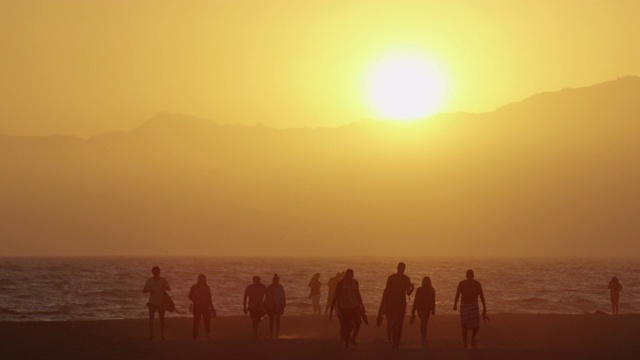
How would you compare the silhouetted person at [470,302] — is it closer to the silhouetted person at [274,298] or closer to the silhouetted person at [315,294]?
the silhouetted person at [274,298]

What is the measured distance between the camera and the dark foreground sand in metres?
24.5

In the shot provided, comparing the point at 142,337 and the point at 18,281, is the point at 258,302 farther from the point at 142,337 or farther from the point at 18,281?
the point at 18,281

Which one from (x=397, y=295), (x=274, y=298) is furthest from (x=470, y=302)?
(x=274, y=298)

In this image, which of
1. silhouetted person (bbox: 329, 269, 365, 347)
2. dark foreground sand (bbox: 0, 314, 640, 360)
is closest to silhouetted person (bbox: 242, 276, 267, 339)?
dark foreground sand (bbox: 0, 314, 640, 360)

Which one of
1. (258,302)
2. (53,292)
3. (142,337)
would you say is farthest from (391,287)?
(53,292)

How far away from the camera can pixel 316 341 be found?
94.6 ft

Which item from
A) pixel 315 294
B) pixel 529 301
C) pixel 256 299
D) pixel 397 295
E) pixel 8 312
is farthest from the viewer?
pixel 529 301

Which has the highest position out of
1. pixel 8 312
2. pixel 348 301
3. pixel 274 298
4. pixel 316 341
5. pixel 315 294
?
pixel 315 294

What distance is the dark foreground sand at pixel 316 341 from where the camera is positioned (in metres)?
24.5

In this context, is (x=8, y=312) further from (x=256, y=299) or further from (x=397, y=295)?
(x=397, y=295)

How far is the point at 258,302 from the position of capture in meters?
30.2

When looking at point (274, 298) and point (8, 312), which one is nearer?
point (274, 298)

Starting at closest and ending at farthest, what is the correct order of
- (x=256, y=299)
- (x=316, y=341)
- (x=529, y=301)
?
1. (x=316, y=341)
2. (x=256, y=299)
3. (x=529, y=301)

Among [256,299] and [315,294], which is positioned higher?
[315,294]
